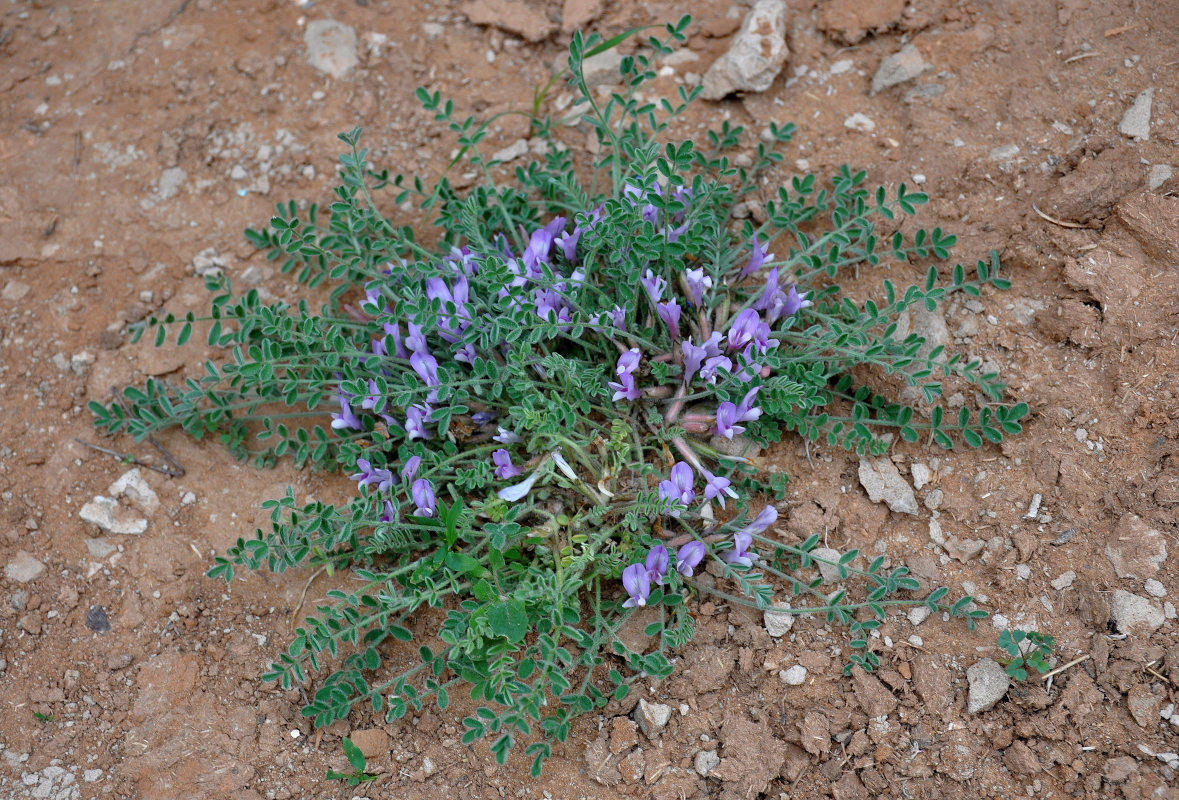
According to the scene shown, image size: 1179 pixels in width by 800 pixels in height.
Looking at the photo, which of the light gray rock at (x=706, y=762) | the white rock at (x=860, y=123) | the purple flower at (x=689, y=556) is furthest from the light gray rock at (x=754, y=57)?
the light gray rock at (x=706, y=762)

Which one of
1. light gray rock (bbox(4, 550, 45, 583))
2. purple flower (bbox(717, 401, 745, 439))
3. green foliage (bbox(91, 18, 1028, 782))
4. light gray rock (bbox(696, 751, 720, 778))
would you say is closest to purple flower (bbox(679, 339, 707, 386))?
green foliage (bbox(91, 18, 1028, 782))

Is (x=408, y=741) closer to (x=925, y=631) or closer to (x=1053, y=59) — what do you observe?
(x=925, y=631)

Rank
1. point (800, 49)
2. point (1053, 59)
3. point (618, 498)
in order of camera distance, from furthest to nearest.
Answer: point (800, 49) → point (1053, 59) → point (618, 498)

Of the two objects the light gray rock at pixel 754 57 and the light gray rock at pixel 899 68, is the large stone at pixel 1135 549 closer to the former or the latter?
the light gray rock at pixel 899 68

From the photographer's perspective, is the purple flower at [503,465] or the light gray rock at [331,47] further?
the light gray rock at [331,47]

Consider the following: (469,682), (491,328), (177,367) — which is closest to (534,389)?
(491,328)

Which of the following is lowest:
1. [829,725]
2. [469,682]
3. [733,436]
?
[829,725]
